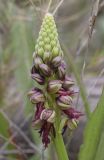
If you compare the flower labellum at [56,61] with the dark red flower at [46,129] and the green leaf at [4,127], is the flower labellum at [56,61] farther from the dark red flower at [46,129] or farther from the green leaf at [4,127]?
the green leaf at [4,127]

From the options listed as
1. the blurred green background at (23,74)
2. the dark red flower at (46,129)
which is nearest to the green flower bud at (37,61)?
the dark red flower at (46,129)

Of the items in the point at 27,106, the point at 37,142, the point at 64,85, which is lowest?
the point at 37,142

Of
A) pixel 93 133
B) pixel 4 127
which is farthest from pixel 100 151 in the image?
pixel 4 127

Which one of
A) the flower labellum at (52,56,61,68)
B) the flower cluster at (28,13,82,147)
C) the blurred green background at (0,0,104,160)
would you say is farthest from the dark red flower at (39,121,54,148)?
the blurred green background at (0,0,104,160)

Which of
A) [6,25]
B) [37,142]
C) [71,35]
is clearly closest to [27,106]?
[37,142]

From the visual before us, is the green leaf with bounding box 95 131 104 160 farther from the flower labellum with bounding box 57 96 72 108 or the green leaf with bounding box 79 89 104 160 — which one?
the flower labellum with bounding box 57 96 72 108

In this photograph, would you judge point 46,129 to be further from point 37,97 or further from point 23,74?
point 23,74

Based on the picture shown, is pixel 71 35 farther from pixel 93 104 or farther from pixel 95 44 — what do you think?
pixel 93 104
